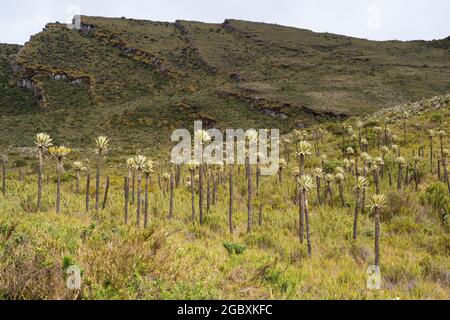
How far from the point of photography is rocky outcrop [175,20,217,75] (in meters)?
97.3

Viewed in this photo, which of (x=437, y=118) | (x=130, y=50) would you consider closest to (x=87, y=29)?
(x=130, y=50)

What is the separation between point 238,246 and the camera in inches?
503

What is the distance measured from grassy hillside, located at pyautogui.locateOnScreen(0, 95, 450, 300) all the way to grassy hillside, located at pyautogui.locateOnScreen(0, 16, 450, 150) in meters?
32.0

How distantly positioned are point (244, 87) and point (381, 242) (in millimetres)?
65185

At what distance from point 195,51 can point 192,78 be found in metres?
18.2

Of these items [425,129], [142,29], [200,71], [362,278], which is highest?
[142,29]

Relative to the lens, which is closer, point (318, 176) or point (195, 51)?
point (318, 176)

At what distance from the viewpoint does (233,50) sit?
110188 millimetres

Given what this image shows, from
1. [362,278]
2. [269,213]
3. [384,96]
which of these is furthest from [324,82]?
[362,278]

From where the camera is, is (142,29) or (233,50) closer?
(233,50)

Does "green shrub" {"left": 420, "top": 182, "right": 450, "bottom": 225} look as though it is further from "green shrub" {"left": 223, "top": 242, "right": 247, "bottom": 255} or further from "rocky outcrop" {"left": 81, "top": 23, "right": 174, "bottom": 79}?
"rocky outcrop" {"left": 81, "top": 23, "right": 174, "bottom": 79}

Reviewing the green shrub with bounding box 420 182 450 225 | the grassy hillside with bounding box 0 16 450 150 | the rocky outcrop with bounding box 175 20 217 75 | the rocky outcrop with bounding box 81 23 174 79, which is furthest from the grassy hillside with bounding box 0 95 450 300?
the rocky outcrop with bounding box 81 23 174 79

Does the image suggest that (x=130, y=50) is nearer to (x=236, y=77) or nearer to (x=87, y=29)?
(x=87, y=29)
